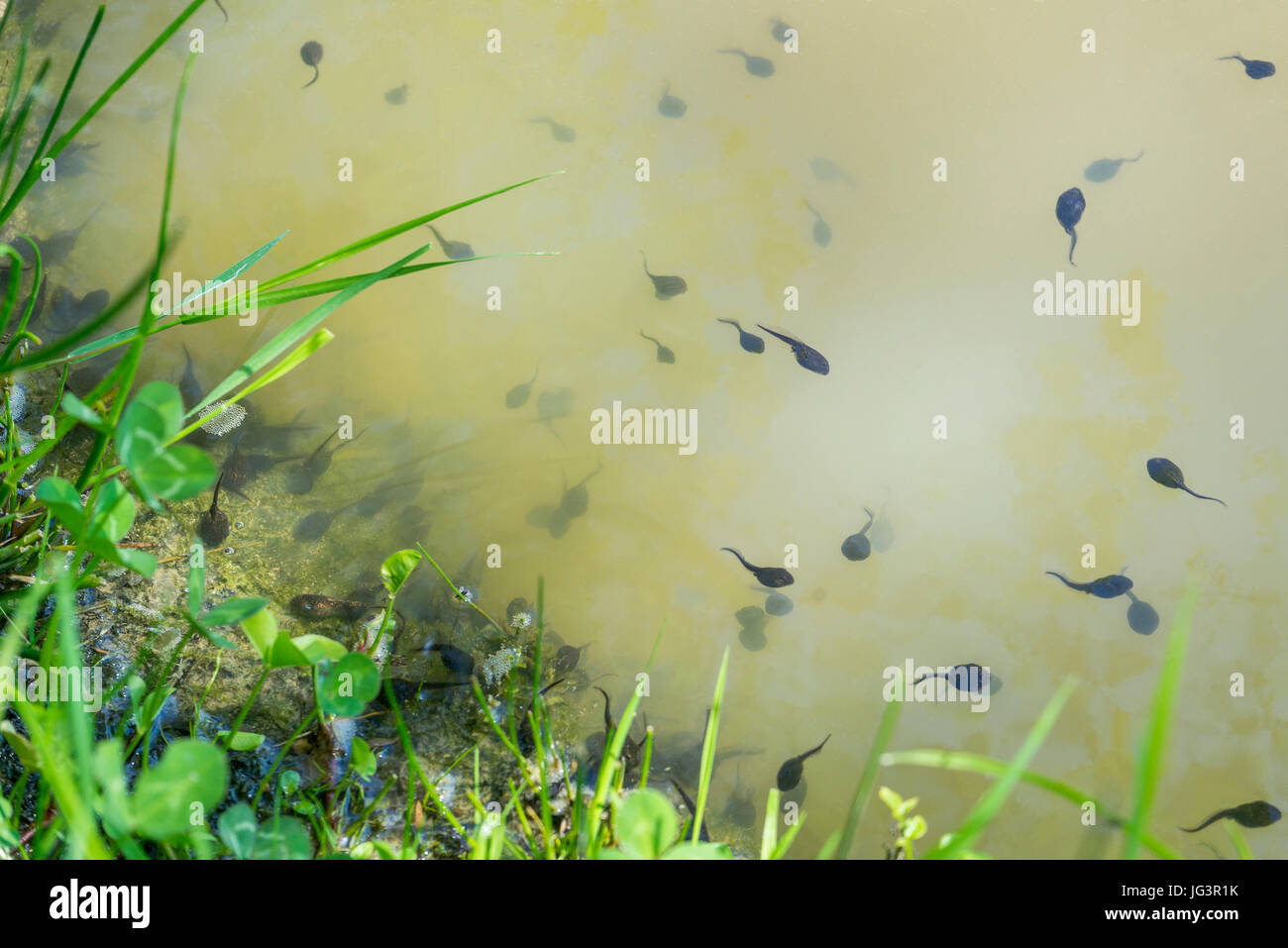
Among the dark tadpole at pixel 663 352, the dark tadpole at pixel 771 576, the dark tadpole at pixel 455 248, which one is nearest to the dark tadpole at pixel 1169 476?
the dark tadpole at pixel 771 576

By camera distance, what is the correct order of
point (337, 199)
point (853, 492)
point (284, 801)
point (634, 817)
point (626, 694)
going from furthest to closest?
1. point (337, 199)
2. point (853, 492)
3. point (626, 694)
4. point (284, 801)
5. point (634, 817)

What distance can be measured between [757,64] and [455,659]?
1644 millimetres

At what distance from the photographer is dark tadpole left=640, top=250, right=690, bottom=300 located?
193cm

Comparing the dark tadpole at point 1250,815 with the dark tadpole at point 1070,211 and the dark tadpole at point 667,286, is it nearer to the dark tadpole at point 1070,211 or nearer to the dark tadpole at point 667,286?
the dark tadpole at point 1070,211

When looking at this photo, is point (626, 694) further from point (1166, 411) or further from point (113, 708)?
point (1166, 411)

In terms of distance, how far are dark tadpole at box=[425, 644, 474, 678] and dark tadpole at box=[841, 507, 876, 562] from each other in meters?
0.84

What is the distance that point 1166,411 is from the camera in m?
1.88

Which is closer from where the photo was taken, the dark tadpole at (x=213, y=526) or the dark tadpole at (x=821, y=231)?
the dark tadpole at (x=213, y=526)

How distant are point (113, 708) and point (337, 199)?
3.99ft

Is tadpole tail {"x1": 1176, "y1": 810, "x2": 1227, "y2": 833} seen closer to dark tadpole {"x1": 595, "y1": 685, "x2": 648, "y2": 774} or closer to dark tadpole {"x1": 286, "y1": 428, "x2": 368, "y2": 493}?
dark tadpole {"x1": 595, "y1": 685, "x2": 648, "y2": 774}

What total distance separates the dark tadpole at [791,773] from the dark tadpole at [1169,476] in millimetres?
1023

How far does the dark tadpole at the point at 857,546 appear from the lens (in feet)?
5.90

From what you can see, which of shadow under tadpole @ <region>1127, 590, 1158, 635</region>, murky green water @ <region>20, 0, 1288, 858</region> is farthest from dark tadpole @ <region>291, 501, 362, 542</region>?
shadow under tadpole @ <region>1127, 590, 1158, 635</region>
